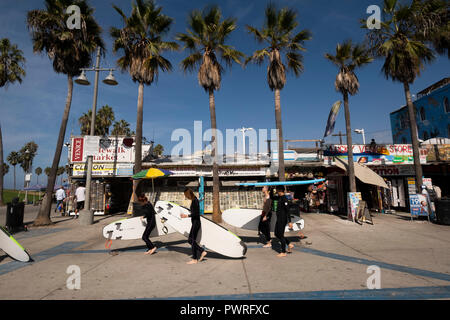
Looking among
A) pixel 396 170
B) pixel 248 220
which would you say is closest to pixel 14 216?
pixel 248 220

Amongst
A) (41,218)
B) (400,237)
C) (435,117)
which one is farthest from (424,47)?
(41,218)

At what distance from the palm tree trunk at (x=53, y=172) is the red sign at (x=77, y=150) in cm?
448

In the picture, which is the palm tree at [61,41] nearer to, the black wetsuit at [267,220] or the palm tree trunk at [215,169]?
the palm tree trunk at [215,169]

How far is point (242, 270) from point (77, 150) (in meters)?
16.1

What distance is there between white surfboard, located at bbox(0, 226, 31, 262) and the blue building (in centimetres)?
3419

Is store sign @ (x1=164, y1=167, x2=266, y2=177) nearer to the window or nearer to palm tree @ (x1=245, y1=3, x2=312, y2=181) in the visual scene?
palm tree @ (x1=245, y1=3, x2=312, y2=181)

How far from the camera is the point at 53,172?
39.0 ft

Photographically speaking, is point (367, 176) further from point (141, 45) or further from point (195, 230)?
point (141, 45)

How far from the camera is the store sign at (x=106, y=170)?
53.2 feet

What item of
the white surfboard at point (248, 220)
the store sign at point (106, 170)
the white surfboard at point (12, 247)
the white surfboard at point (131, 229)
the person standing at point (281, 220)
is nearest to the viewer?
the white surfboard at point (12, 247)

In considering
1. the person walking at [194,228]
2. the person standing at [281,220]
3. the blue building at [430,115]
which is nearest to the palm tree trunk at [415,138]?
the person standing at [281,220]

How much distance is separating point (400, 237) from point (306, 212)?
8.21 m
